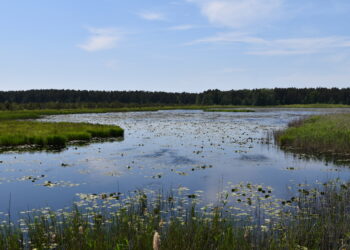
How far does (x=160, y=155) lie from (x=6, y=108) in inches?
2796

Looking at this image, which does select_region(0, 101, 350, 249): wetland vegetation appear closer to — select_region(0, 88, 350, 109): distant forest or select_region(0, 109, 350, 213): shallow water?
select_region(0, 109, 350, 213): shallow water

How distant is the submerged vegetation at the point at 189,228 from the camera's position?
27.1 feet

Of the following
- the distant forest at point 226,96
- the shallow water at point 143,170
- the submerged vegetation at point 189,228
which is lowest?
the shallow water at point 143,170

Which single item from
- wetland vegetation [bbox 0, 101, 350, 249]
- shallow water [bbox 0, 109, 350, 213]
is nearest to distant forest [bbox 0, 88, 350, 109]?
shallow water [bbox 0, 109, 350, 213]

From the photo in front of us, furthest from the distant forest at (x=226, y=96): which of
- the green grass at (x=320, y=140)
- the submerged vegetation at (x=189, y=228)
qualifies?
the submerged vegetation at (x=189, y=228)

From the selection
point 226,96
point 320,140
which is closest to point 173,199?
point 320,140

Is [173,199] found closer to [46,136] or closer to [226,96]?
[46,136]

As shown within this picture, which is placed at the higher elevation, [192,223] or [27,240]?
[192,223]

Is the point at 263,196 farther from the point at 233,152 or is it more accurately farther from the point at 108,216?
the point at 233,152

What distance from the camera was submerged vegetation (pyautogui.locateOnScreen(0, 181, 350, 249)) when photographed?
8.27m

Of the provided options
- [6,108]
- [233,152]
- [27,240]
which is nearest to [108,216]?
[27,240]

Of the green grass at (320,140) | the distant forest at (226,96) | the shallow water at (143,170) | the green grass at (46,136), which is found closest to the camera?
the shallow water at (143,170)

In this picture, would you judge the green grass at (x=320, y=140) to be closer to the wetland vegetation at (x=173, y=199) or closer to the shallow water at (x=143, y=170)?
the shallow water at (x=143, y=170)

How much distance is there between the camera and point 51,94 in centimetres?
18375
